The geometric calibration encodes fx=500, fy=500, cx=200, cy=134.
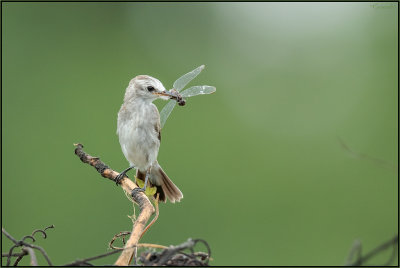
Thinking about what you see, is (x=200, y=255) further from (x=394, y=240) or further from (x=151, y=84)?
(x=151, y=84)

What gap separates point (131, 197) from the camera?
2076mm

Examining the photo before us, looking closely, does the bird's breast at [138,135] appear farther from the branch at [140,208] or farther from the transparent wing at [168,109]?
the branch at [140,208]

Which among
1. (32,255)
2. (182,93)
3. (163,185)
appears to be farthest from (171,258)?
(163,185)

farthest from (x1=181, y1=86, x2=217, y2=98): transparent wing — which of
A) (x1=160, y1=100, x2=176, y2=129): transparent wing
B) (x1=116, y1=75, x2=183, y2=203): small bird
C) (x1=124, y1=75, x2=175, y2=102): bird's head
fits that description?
(x1=116, y1=75, x2=183, y2=203): small bird

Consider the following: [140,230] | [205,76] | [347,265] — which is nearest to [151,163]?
[140,230]

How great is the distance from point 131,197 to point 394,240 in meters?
1.38

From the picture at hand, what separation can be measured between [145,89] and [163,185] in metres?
0.87

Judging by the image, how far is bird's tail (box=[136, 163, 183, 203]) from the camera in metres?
4.21

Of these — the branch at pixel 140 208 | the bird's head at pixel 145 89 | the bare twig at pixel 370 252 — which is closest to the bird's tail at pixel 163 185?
the bird's head at pixel 145 89

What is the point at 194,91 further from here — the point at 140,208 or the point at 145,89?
the point at 140,208

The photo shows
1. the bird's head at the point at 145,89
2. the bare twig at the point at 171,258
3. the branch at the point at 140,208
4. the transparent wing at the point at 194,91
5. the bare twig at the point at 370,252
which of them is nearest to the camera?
the bare twig at the point at 370,252

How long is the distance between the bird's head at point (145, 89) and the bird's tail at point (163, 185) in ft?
2.19

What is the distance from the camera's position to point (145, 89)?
4.09 metres

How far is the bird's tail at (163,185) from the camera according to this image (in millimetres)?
4215
